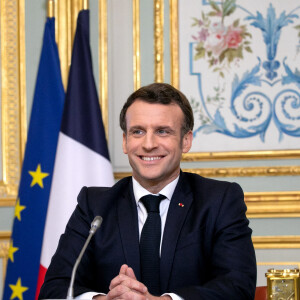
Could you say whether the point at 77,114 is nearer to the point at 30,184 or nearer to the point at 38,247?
the point at 30,184

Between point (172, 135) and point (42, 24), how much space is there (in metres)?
2.08

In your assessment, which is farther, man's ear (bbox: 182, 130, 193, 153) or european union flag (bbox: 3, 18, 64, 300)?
european union flag (bbox: 3, 18, 64, 300)

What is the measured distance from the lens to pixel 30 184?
4.05 m

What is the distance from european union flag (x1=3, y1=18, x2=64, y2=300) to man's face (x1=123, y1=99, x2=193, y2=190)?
1578mm

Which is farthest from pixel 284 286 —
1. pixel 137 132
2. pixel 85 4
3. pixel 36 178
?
pixel 85 4

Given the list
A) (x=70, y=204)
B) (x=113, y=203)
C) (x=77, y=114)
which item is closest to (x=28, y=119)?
(x=77, y=114)

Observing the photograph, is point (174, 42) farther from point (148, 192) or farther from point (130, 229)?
point (130, 229)

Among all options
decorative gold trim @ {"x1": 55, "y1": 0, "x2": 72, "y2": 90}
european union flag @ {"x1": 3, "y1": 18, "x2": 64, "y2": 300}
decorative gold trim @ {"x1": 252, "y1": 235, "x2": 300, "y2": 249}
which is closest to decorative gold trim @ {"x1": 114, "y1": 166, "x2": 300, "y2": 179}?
decorative gold trim @ {"x1": 252, "y1": 235, "x2": 300, "y2": 249}

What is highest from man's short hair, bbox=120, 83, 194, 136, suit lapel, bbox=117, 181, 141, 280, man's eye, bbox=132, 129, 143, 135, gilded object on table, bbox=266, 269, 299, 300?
man's short hair, bbox=120, 83, 194, 136

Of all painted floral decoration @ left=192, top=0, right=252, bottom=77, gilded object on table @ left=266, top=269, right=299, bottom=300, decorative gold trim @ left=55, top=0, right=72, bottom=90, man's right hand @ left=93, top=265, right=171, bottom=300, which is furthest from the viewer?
decorative gold trim @ left=55, top=0, right=72, bottom=90

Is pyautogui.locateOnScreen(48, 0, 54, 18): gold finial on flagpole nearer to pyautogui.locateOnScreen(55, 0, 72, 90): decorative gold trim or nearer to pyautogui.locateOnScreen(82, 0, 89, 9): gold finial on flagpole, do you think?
pyautogui.locateOnScreen(55, 0, 72, 90): decorative gold trim

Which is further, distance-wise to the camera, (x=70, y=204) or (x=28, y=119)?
(x=28, y=119)

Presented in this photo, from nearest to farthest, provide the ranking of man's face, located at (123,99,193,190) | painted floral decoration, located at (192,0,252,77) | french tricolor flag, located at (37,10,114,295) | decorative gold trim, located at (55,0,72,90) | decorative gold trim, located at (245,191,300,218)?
man's face, located at (123,99,193,190), french tricolor flag, located at (37,10,114,295), decorative gold trim, located at (245,191,300,218), painted floral decoration, located at (192,0,252,77), decorative gold trim, located at (55,0,72,90)

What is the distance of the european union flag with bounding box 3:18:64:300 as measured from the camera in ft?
13.0
